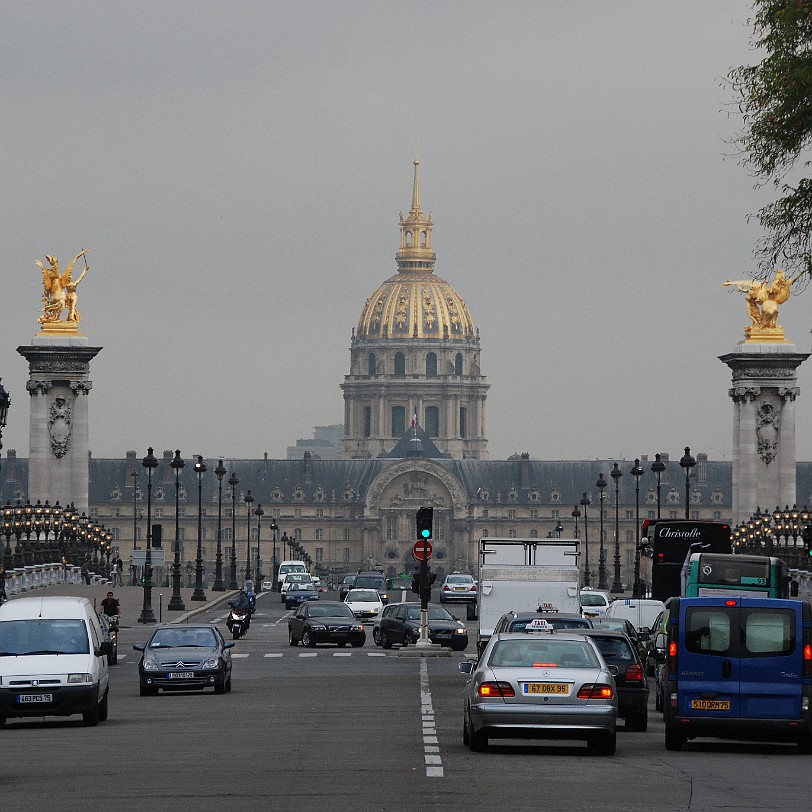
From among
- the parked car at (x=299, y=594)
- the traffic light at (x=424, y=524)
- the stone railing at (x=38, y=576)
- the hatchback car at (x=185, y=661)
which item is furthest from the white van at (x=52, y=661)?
the parked car at (x=299, y=594)

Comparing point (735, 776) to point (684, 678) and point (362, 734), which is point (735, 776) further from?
point (362, 734)

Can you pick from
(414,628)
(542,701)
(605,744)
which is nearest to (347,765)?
(542,701)

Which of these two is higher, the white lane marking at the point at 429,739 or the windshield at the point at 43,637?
the windshield at the point at 43,637

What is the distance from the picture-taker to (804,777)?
2550 cm

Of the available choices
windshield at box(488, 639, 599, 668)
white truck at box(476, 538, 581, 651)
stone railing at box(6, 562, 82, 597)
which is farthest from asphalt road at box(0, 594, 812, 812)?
stone railing at box(6, 562, 82, 597)

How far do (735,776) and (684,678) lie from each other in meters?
3.47

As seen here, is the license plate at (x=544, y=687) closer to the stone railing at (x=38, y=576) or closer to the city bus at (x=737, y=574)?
the city bus at (x=737, y=574)

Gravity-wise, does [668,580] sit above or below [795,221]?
below

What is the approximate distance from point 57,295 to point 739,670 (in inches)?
4598

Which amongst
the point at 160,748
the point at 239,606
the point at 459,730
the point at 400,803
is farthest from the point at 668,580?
the point at 400,803

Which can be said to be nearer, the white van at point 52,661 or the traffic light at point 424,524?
the white van at point 52,661

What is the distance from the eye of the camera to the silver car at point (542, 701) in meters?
26.6

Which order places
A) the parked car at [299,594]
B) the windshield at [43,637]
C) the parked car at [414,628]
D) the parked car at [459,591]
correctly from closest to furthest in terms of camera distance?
the windshield at [43,637], the parked car at [414,628], the parked car at [299,594], the parked car at [459,591]

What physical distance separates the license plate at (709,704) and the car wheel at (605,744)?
1.48 meters
